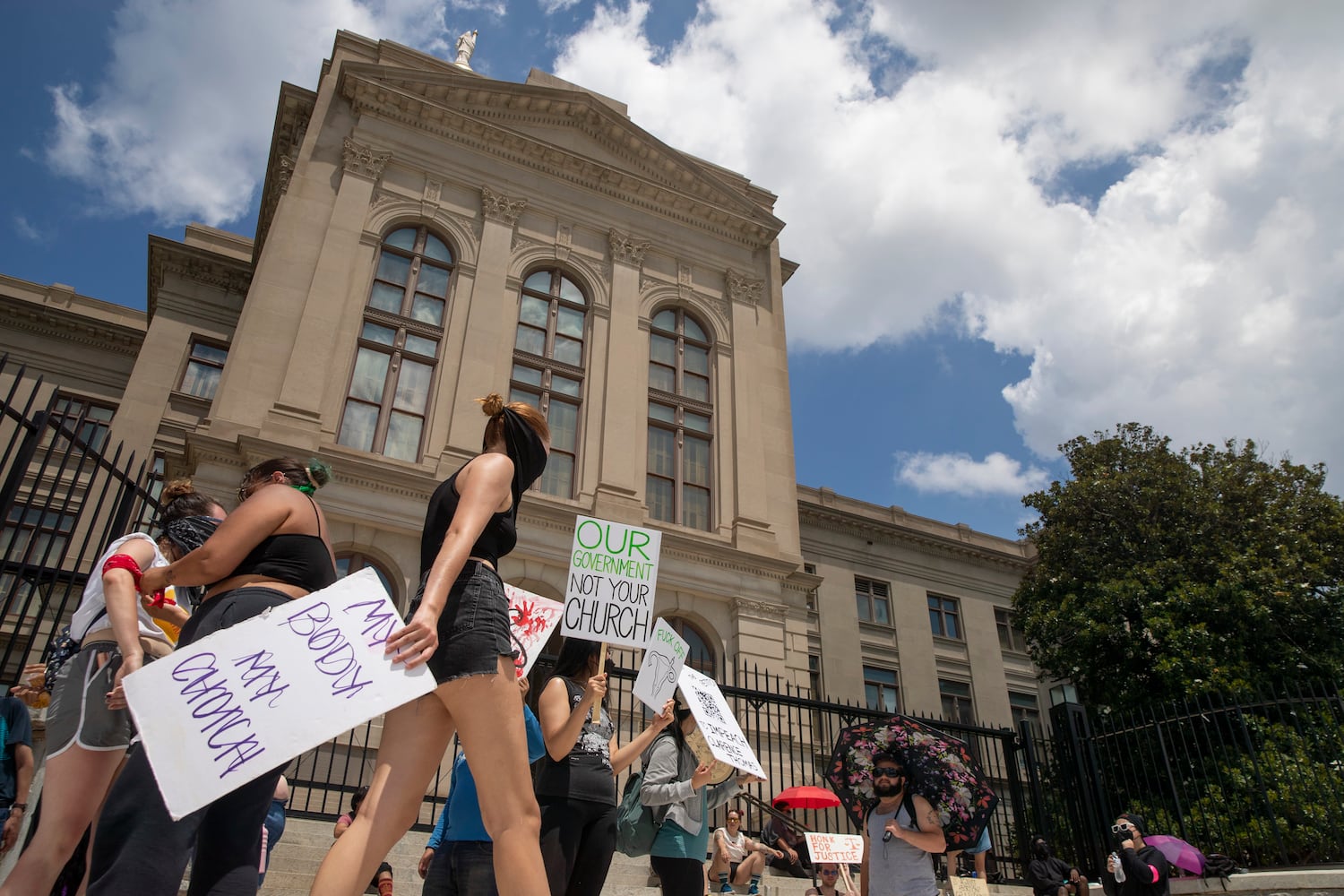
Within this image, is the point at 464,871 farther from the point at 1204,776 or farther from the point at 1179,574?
the point at 1179,574

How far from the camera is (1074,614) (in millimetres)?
23484

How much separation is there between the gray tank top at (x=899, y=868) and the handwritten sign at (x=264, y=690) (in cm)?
440

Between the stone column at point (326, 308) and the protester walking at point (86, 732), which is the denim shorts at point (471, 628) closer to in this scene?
the protester walking at point (86, 732)

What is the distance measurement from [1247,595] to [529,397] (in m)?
18.1

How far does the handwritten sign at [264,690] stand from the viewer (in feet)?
7.84

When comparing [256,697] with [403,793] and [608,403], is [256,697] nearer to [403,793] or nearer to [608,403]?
[403,793]

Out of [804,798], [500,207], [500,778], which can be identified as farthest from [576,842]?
[500,207]

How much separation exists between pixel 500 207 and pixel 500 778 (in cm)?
2092

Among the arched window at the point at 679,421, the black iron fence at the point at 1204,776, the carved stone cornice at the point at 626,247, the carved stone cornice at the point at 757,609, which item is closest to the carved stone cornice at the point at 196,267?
the carved stone cornice at the point at 626,247

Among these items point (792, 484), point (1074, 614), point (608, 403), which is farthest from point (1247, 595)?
point (608, 403)

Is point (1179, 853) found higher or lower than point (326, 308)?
lower

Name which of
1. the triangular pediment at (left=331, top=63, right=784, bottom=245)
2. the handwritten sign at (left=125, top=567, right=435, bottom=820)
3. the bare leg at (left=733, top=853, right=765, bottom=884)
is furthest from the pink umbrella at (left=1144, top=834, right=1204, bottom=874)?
the triangular pediment at (left=331, top=63, right=784, bottom=245)

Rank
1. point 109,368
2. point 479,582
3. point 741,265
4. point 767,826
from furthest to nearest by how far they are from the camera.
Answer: point 109,368 < point 741,265 < point 767,826 < point 479,582

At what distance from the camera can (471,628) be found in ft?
9.59
